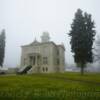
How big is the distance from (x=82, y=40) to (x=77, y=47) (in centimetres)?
219

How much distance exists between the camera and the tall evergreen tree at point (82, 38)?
A: 39156 mm

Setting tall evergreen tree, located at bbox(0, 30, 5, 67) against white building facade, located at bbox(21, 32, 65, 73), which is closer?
white building facade, located at bbox(21, 32, 65, 73)

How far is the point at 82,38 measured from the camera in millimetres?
39719

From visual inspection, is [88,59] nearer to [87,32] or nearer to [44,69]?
[87,32]

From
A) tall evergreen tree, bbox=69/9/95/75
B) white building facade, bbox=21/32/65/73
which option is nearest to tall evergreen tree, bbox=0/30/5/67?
white building facade, bbox=21/32/65/73

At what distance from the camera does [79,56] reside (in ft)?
129

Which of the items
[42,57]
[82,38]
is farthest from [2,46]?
[82,38]

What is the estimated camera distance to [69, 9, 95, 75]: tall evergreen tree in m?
39.2

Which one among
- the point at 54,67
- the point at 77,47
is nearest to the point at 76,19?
the point at 77,47

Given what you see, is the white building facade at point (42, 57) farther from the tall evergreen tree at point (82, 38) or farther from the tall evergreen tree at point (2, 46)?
the tall evergreen tree at point (82, 38)

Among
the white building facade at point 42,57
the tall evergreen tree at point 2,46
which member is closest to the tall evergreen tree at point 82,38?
the white building facade at point 42,57

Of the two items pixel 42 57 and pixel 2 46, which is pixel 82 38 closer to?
pixel 42 57

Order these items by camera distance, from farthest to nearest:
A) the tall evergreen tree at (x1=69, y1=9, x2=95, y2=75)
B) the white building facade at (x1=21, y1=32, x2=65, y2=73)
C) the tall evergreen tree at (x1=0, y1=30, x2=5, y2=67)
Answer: the tall evergreen tree at (x1=0, y1=30, x2=5, y2=67) < the white building facade at (x1=21, y1=32, x2=65, y2=73) < the tall evergreen tree at (x1=69, y1=9, x2=95, y2=75)

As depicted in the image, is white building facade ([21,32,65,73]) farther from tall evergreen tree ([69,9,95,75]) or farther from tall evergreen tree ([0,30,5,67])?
tall evergreen tree ([69,9,95,75])
